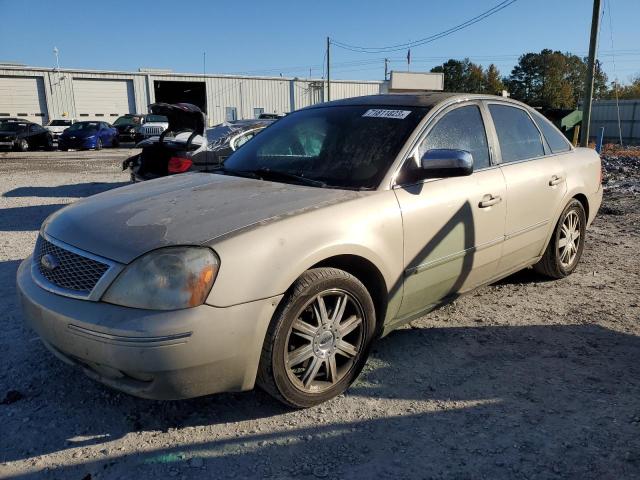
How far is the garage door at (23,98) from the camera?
32469 millimetres

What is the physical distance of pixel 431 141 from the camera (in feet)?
11.0

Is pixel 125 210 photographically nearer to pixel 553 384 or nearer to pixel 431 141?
pixel 431 141

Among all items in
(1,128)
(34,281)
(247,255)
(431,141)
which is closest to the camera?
(247,255)

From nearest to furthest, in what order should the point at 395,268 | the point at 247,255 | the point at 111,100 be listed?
1. the point at 247,255
2. the point at 395,268
3. the point at 111,100

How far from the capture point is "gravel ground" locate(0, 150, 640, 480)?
231 centimetres

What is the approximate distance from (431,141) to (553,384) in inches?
64.7

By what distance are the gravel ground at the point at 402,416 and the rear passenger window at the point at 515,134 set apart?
49.8 inches

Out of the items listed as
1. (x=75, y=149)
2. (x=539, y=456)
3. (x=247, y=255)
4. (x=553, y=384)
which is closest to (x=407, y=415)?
(x=539, y=456)

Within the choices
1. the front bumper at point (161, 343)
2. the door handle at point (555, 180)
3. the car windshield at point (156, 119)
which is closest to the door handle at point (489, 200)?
the door handle at point (555, 180)

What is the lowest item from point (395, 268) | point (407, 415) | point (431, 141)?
point (407, 415)

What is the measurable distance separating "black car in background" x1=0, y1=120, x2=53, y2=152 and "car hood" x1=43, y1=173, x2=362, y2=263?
2297 cm

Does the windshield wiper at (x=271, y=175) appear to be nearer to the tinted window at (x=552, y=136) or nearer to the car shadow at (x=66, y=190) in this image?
the tinted window at (x=552, y=136)

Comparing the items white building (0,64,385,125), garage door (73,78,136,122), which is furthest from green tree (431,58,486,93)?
garage door (73,78,136,122)

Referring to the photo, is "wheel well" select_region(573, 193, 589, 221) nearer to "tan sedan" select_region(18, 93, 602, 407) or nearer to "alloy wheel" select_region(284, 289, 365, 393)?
"tan sedan" select_region(18, 93, 602, 407)
